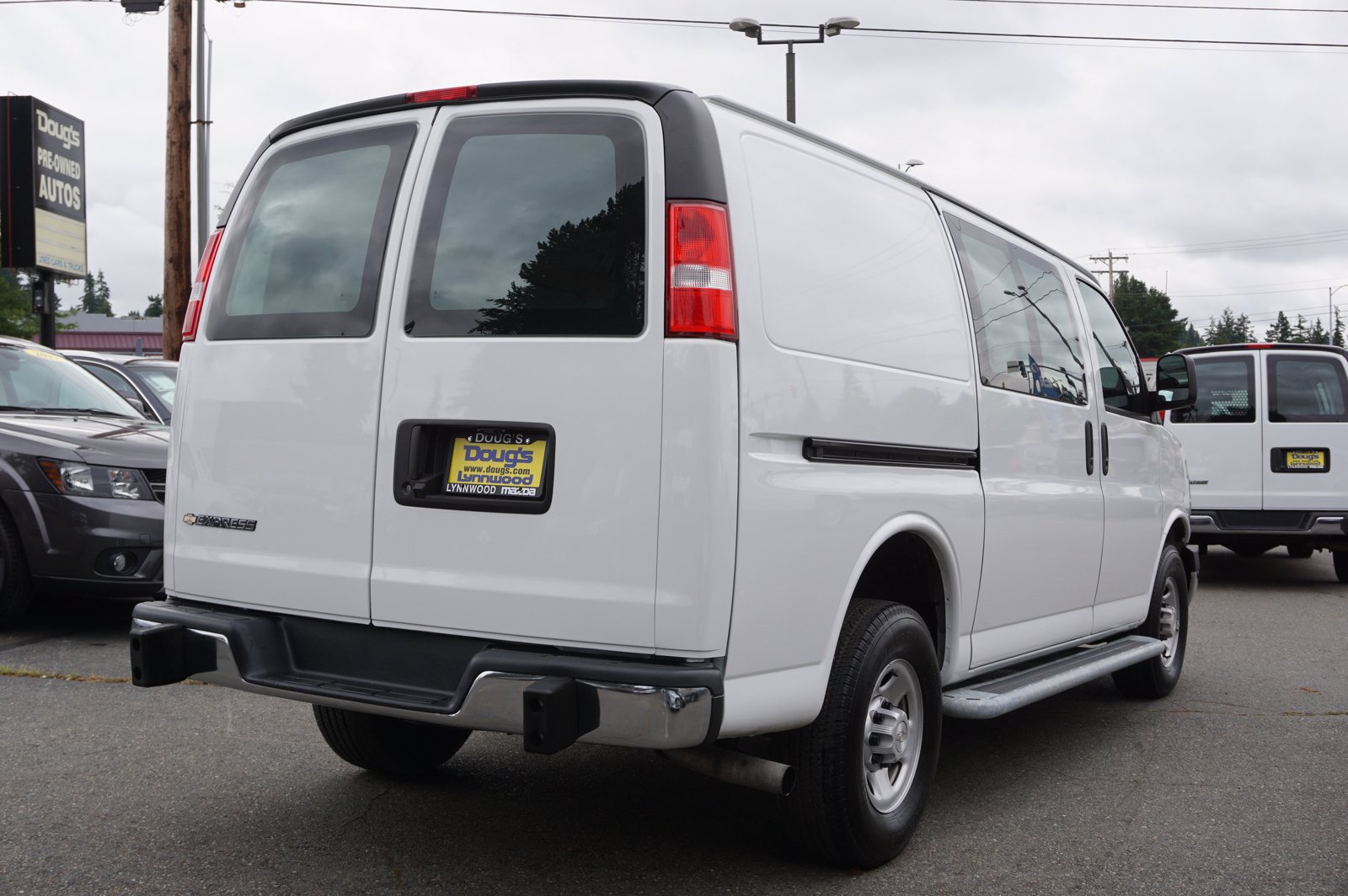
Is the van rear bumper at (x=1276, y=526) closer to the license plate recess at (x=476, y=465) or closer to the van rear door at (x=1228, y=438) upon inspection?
the van rear door at (x=1228, y=438)

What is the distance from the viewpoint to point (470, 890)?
3.55 metres

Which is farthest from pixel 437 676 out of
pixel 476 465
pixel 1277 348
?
pixel 1277 348

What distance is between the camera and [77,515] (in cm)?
678

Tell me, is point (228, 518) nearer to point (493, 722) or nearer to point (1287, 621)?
point (493, 722)

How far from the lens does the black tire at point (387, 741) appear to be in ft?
14.5

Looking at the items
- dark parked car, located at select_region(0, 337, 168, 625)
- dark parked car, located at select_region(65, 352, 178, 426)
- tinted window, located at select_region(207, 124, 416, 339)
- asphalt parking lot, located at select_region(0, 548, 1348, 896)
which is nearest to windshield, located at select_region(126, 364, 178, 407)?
dark parked car, located at select_region(65, 352, 178, 426)

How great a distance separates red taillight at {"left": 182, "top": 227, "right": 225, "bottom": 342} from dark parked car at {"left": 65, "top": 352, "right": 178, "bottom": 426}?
4.98 metres

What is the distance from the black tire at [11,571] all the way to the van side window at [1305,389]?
986 centimetres

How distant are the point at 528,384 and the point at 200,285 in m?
1.42

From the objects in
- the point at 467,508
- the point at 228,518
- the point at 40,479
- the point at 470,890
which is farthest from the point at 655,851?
the point at 40,479

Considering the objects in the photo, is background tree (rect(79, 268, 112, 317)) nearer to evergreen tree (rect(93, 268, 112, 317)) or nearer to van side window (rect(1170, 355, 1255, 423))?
evergreen tree (rect(93, 268, 112, 317))

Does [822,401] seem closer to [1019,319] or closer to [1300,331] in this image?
[1019,319]

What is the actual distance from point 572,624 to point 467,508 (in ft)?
1.42

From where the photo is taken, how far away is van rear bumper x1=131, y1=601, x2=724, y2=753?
304 centimetres
